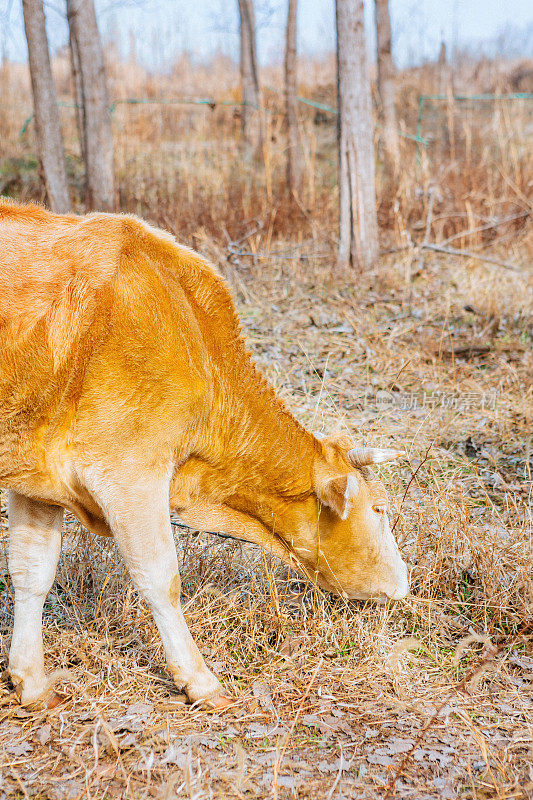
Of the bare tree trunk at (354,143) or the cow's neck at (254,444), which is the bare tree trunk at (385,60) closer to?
the bare tree trunk at (354,143)

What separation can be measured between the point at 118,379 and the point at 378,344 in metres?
5.09

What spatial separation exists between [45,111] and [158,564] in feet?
27.4

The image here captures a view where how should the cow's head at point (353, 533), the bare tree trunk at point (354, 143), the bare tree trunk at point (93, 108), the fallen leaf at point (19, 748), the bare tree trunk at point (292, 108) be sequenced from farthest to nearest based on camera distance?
the bare tree trunk at point (292, 108)
the bare tree trunk at point (93, 108)
the bare tree trunk at point (354, 143)
the cow's head at point (353, 533)
the fallen leaf at point (19, 748)

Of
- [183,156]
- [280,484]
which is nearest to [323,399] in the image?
[280,484]

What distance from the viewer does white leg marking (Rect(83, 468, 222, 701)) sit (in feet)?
9.52

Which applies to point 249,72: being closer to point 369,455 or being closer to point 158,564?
point 369,455

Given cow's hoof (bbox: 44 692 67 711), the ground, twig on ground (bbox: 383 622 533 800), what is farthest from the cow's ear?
cow's hoof (bbox: 44 692 67 711)

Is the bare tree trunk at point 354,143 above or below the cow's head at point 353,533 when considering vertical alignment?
above

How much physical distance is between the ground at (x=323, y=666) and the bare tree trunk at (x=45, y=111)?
227 inches

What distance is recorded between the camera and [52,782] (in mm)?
2795

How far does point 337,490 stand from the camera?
3252 mm

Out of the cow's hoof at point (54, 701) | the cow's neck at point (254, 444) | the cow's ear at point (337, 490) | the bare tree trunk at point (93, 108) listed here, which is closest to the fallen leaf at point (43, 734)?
the cow's hoof at point (54, 701)

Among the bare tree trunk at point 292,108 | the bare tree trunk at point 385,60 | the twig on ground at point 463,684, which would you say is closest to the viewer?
the twig on ground at point 463,684

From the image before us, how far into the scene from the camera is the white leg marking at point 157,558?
290cm
